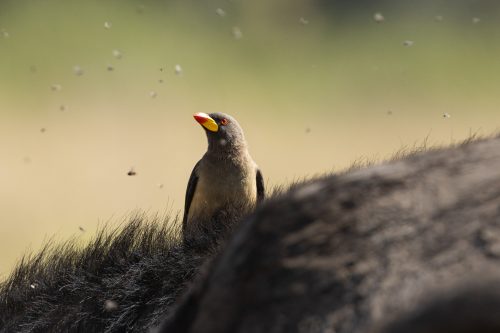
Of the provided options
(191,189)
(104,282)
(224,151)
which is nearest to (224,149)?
(224,151)

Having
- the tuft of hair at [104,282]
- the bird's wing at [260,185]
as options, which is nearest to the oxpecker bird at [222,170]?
the bird's wing at [260,185]

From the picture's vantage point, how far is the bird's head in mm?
6820

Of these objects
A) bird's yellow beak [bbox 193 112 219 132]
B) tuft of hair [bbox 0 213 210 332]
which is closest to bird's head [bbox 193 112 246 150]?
bird's yellow beak [bbox 193 112 219 132]

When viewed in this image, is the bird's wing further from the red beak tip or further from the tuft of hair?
the tuft of hair

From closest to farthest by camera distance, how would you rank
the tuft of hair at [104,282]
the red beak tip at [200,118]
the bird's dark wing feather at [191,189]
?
the tuft of hair at [104,282] → the red beak tip at [200,118] → the bird's dark wing feather at [191,189]

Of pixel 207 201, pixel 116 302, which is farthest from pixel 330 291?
pixel 207 201

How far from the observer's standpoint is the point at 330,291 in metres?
2.45

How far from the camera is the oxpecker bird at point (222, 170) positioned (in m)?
6.80

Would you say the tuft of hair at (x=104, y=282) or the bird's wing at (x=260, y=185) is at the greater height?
the bird's wing at (x=260, y=185)

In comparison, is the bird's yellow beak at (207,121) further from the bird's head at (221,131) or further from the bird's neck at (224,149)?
the bird's neck at (224,149)

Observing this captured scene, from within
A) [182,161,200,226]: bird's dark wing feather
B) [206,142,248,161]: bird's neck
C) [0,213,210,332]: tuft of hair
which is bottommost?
[0,213,210,332]: tuft of hair

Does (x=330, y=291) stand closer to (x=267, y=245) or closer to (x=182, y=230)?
(x=267, y=245)

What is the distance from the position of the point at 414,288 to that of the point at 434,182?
1.16ft

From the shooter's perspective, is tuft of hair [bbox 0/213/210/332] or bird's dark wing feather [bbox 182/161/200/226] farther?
bird's dark wing feather [bbox 182/161/200/226]
